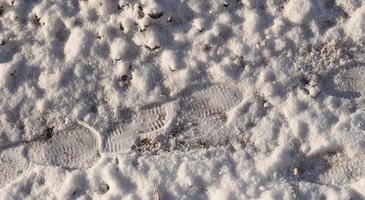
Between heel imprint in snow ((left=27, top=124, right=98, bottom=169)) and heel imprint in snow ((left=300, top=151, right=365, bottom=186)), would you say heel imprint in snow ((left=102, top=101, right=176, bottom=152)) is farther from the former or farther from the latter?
heel imprint in snow ((left=300, top=151, right=365, bottom=186))

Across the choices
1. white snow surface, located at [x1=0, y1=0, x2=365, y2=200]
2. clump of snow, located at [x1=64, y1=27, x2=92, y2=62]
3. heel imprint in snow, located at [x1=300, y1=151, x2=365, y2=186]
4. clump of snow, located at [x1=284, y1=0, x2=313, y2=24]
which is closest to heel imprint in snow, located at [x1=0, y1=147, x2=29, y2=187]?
white snow surface, located at [x1=0, y1=0, x2=365, y2=200]

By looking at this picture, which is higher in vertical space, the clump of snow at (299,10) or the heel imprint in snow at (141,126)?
the clump of snow at (299,10)

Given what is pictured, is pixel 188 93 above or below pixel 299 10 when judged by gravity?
below

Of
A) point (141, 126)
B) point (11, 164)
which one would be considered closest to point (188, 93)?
point (141, 126)

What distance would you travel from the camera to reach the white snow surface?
7.90 ft

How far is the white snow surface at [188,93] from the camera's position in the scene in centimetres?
241

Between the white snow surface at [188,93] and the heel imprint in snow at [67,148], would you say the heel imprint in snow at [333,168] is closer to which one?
the white snow surface at [188,93]

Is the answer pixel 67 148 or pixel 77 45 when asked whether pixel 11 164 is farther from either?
pixel 77 45

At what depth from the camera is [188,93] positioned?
252cm

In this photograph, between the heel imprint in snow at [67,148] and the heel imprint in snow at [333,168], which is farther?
the heel imprint in snow at [67,148]

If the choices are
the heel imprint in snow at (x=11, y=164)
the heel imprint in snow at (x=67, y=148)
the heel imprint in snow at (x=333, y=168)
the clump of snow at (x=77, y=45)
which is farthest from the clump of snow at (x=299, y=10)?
the heel imprint in snow at (x=11, y=164)

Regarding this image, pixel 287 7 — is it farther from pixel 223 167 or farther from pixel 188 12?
pixel 223 167

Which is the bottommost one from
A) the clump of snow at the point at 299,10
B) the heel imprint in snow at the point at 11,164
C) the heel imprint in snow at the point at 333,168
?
the heel imprint in snow at the point at 11,164

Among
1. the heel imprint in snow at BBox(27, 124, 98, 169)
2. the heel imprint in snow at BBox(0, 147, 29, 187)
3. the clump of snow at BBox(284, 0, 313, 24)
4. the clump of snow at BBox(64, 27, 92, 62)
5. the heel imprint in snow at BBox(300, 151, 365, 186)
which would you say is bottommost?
the heel imprint in snow at BBox(0, 147, 29, 187)
